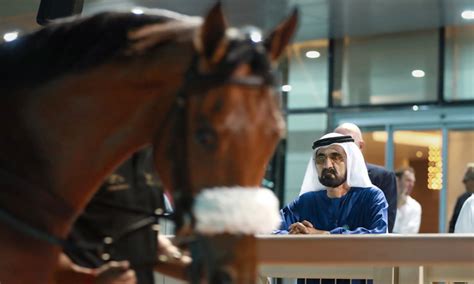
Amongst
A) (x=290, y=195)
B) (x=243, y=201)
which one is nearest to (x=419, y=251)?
(x=243, y=201)

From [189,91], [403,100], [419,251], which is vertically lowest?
[419,251]

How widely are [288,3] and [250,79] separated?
10.5 m

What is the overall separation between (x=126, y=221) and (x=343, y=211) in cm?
309

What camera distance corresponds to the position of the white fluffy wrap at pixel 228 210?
2.16m

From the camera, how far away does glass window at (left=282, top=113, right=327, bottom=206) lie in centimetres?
1505

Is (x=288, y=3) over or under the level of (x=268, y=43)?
over

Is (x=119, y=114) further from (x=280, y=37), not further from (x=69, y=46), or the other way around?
(x=280, y=37)

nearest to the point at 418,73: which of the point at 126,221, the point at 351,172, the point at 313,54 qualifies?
the point at 313,54

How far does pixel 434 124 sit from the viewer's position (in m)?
13.7

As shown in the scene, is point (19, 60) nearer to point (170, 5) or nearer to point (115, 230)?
point (115, 230)

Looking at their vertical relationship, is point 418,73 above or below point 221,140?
above

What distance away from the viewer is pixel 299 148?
49.7ft

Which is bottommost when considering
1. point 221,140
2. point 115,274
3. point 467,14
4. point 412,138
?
point 115,274

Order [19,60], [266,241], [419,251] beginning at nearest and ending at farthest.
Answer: [19,60], [419,251], [266,241]
